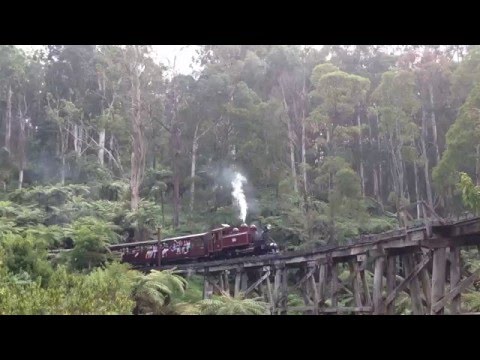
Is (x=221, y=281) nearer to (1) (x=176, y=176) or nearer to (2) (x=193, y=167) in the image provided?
(1) (x=176, y=176)

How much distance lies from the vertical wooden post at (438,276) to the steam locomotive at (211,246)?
4.58m

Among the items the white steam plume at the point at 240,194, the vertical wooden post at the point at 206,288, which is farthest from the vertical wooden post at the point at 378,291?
the white steam plume at the point at 240,194

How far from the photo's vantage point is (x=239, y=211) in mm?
11906

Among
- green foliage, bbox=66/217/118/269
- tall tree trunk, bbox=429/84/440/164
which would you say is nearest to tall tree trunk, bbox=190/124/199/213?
green foliage, bbox=66/217/118/269

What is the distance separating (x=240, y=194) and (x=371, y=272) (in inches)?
131

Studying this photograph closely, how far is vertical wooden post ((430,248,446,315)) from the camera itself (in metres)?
6.58

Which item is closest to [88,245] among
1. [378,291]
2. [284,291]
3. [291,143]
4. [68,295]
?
[68,295]

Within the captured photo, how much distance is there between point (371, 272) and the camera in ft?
36.0

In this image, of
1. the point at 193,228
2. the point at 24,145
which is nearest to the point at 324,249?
the point at 193,228

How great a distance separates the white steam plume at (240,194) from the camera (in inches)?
469

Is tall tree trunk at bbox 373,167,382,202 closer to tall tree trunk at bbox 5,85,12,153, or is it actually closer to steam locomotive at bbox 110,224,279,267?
steam locomotive at bbox 110,224,279,267

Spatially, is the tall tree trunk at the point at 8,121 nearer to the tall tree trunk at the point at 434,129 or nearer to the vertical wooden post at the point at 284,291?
the vertical wooden post at the point at 284,291

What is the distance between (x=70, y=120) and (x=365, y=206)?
760 centimetres
